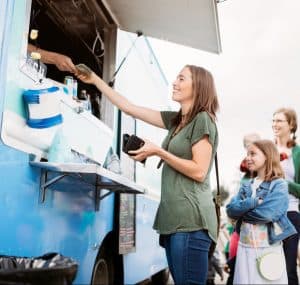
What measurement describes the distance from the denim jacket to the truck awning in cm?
116

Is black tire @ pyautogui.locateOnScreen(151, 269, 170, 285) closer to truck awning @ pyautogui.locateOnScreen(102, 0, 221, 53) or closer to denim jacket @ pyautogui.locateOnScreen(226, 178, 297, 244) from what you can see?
denim jacket @ pyautogui.locateOnScreen(226, 178, 297, 244)

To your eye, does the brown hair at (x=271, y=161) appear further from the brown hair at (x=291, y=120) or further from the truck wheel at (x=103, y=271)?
the truck wheel at (x=103, y=271)

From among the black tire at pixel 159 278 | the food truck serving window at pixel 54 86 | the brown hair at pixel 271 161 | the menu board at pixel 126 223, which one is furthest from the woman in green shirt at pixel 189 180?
the black tire at pixel 159 278

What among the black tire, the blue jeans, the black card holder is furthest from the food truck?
the black tire

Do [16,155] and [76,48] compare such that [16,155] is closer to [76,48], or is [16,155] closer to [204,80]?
[204,80]

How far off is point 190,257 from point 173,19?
1.75 meters

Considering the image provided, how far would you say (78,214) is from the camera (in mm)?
2494

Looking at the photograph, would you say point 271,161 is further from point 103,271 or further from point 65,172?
point 65,172

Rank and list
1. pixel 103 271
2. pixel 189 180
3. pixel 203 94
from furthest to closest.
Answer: pixel 103 271, pixel 203 94, pixel 189 180

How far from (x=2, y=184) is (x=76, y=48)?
2.18 m

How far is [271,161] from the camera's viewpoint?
2.95 metres

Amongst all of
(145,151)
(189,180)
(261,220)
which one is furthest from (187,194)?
(261,220)

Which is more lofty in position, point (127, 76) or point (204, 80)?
point (127, 76)

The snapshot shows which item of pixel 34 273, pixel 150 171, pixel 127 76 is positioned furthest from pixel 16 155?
pixel 150 171
